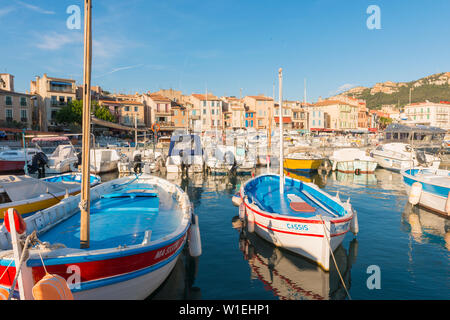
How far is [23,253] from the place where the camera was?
5.63 meters

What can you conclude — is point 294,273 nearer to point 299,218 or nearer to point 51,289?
point 299,218

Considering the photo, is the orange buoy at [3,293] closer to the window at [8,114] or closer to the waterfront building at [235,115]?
the window at [8,114]

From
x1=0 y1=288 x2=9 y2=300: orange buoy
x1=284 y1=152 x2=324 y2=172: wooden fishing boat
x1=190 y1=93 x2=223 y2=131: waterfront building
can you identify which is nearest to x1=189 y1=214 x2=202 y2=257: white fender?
x1=0 y1=288 x2=9 y2=300: orange buoy

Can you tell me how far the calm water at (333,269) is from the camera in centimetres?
909

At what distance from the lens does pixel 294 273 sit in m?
10.1

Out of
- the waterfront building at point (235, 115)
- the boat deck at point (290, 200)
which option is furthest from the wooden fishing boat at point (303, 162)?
the waterfront building at point (235, 115)

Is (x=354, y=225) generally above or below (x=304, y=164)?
below

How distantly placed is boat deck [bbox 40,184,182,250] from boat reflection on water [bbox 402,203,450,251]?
11.3 meters

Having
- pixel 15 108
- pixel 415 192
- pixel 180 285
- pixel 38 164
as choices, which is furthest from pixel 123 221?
pixel 15 108

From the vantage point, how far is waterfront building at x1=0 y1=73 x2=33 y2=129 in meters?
54.8

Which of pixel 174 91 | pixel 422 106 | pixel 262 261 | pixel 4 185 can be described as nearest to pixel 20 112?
pixel 174 91

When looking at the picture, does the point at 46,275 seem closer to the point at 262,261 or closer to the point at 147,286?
the point at 147,286

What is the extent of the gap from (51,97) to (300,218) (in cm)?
6861

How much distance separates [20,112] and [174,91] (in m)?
43.7
